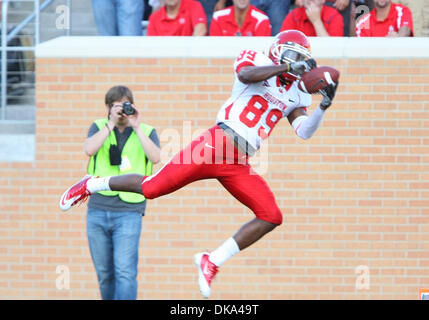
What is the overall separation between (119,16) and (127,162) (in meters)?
2.14

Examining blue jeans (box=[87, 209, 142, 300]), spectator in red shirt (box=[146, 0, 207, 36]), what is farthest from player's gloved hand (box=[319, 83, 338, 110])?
Result: spectator in red shirt (box=[146, 0, 207, 36])

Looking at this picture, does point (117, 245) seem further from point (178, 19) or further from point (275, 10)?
point (275, 10)

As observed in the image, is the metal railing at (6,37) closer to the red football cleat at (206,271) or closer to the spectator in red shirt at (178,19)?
the spectator in red shirt at (178,19)

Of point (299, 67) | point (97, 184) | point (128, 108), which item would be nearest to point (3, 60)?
point (128, 108)

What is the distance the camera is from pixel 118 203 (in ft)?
22.5

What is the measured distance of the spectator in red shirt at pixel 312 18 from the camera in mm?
8203

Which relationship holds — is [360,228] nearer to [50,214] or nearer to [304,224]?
[304,224]

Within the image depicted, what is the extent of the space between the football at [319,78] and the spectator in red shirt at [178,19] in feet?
10.0

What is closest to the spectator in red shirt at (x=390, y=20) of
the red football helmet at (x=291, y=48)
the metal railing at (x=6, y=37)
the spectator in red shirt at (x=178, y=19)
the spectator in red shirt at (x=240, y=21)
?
the spectator in red shirt at (x=240, y=21)

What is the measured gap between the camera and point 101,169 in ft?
22.7

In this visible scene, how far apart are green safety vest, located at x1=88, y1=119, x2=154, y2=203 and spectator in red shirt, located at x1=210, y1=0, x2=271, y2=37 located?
73.9 inches

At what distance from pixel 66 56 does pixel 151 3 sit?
44.4 inches

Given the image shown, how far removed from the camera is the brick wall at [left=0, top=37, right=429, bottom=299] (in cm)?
→ 817

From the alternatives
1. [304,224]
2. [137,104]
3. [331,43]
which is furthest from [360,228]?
[137,104]
